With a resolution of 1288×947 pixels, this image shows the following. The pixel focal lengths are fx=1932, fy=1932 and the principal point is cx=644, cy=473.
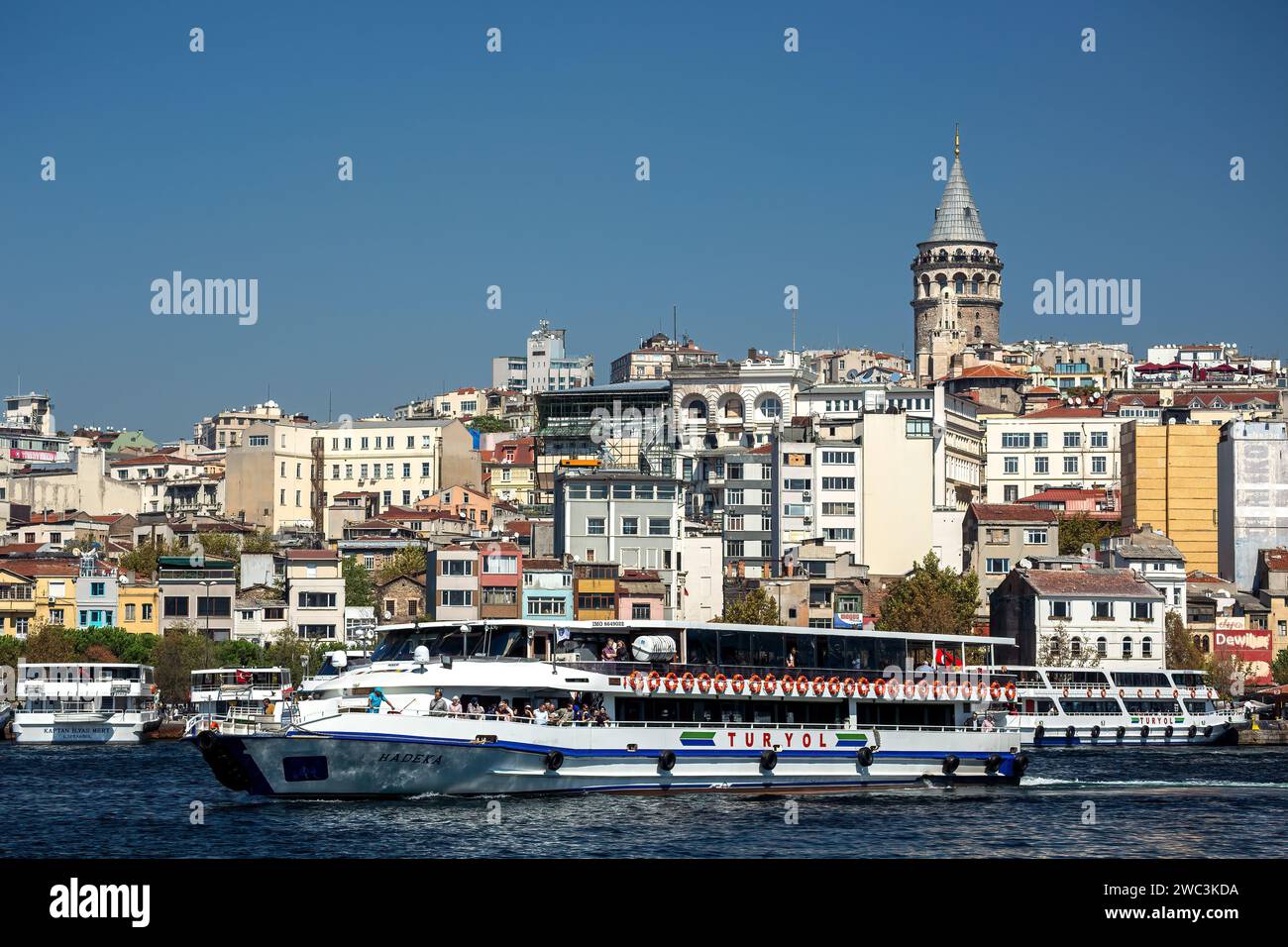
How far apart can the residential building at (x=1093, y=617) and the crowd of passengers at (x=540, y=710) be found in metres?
49.6

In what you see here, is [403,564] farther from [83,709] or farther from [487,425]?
[487,425]

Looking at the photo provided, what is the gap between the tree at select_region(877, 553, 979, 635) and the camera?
92938 millimetres

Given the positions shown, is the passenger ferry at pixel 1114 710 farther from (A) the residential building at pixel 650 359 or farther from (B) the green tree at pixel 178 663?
(A) the residential building at pixel 650 359

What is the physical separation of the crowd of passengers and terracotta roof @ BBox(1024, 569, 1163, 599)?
1992 inches

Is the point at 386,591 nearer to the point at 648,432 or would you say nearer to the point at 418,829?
the point at 648,432

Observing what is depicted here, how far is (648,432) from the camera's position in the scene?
141 metres

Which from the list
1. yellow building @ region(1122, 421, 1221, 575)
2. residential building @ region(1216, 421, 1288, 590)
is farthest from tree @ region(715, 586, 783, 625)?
residential building @ region(1216, 421, 1288, 590)

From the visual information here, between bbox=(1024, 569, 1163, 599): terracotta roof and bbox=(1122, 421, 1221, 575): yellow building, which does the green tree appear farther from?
bbox=(1122, 421, 1221, 575): yellow building

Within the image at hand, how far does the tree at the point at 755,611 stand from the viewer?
9462 centimetres

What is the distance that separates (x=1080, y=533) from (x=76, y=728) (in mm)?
59294

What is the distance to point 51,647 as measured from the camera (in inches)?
3425

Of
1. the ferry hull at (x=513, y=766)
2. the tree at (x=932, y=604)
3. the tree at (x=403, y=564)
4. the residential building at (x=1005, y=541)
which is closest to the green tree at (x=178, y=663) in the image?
the tree at (x=403, y=564)

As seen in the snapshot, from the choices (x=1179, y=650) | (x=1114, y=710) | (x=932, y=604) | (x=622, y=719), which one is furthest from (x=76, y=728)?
(x=1179, y=650)
